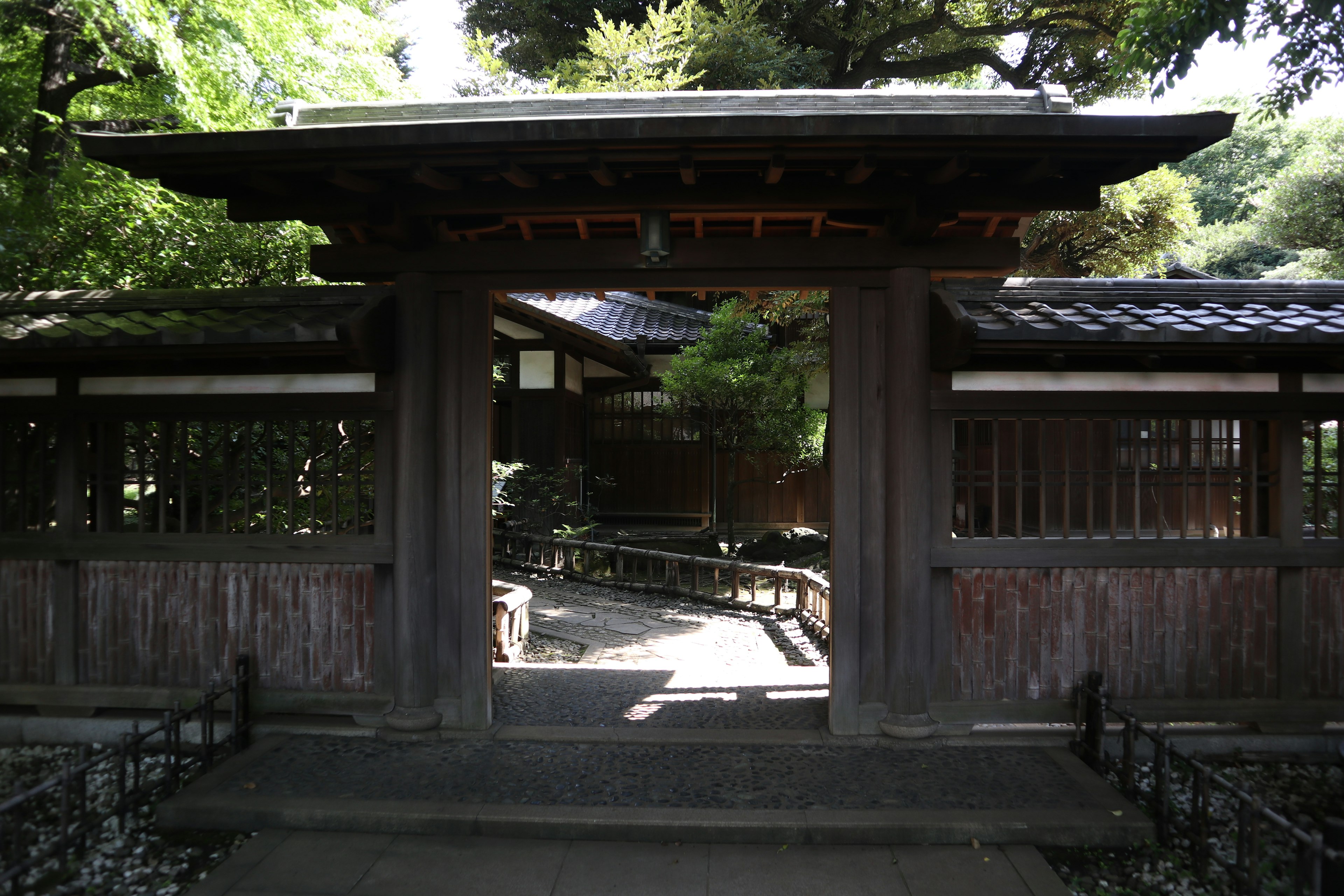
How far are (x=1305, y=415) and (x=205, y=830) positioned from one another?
25.3ft

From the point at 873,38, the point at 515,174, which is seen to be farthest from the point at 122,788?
the point at 873,38

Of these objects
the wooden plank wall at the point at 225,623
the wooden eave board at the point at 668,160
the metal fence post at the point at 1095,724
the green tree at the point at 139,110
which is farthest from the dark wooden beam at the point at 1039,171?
the green tree at the point at 139,110

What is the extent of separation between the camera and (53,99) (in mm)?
7809

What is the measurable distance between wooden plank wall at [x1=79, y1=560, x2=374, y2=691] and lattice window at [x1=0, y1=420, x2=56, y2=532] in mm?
612

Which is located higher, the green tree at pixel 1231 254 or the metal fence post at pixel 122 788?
the green tree at pixel 1231 254

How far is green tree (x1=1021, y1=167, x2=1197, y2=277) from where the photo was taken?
36.2 feet

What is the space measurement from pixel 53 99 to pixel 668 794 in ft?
31.5

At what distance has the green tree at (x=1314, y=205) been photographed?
12609 millimetres

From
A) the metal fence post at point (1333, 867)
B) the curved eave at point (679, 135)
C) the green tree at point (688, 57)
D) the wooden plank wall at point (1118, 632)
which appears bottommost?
the metal fence post at point (1333, 867)

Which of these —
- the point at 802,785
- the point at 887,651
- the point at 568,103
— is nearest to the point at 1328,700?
the point at 887,651

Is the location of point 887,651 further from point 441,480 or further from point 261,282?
point 261,282

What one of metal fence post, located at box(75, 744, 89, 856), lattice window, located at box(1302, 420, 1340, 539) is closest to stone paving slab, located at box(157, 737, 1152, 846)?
metal fence post, located at box(75, 744, 89, 856)

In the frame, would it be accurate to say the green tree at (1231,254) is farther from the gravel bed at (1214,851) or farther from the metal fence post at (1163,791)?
the metal fence post at (1163,791)

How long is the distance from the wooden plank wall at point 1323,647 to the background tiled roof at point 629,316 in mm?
10617
